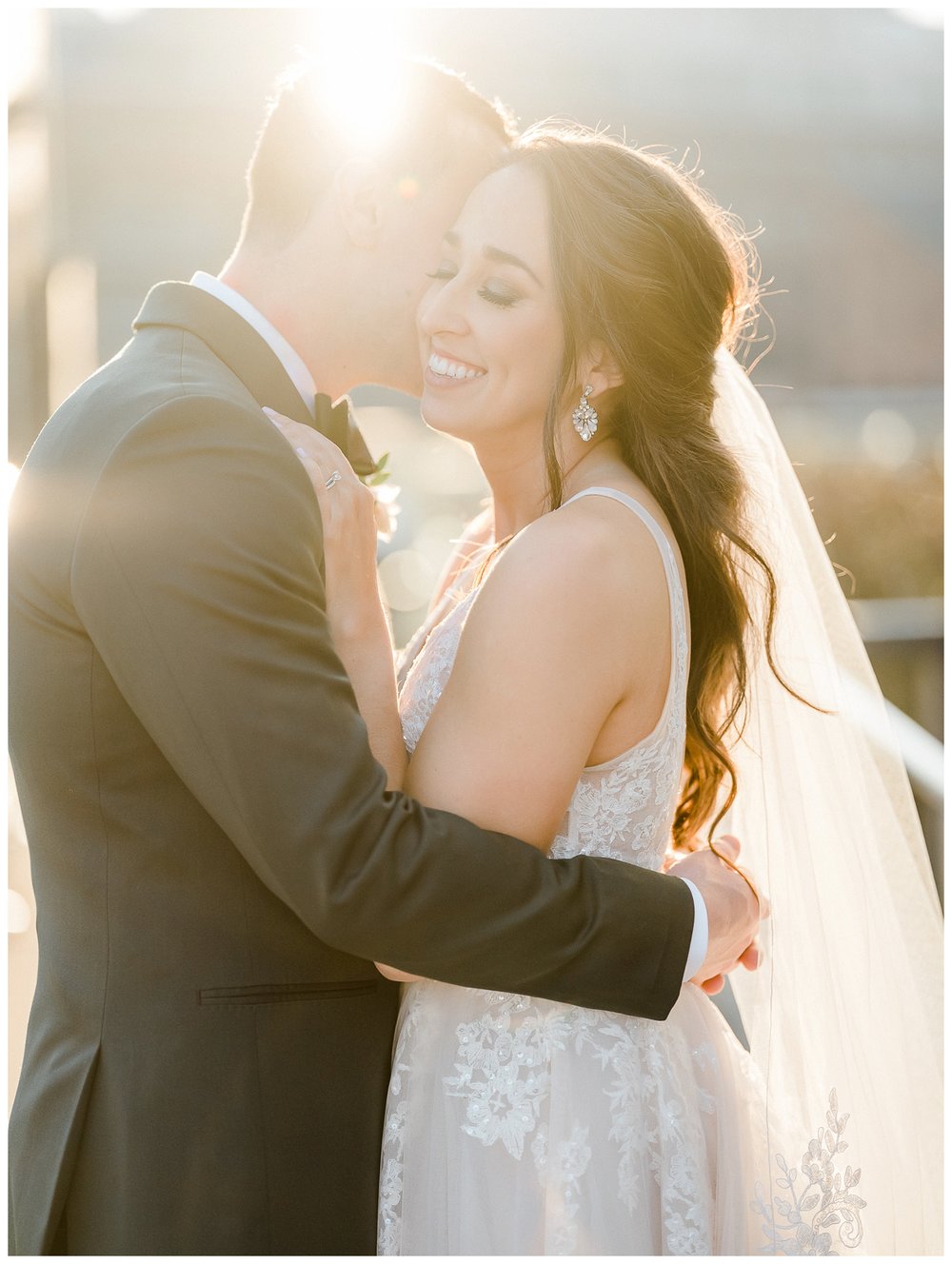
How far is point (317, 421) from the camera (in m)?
2.16

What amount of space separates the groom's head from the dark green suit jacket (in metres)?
0.36

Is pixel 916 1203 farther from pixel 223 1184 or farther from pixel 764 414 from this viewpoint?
pixel 764 414

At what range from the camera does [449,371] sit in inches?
87.1

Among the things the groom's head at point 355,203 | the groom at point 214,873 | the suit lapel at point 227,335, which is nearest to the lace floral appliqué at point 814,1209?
the groom at point 214,873

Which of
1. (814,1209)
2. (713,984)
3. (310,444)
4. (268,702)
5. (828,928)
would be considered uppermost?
(310,444)

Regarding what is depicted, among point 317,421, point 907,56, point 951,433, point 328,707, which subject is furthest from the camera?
point 907,56

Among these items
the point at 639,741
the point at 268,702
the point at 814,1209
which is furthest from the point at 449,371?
the point at 814,1209

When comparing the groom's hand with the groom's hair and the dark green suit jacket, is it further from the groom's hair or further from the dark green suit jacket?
the groom's hair

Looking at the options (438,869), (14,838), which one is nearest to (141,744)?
(438,869)

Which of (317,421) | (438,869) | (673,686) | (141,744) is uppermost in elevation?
(317,421)

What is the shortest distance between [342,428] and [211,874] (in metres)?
0.87

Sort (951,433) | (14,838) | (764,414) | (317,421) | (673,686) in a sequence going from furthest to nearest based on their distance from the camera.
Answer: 1. (14,838)
2. (764,414)
3. (951,433)
4. (317,421)
5. (673,686)

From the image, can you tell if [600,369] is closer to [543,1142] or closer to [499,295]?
[499,295]

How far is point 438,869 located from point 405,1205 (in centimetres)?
63
